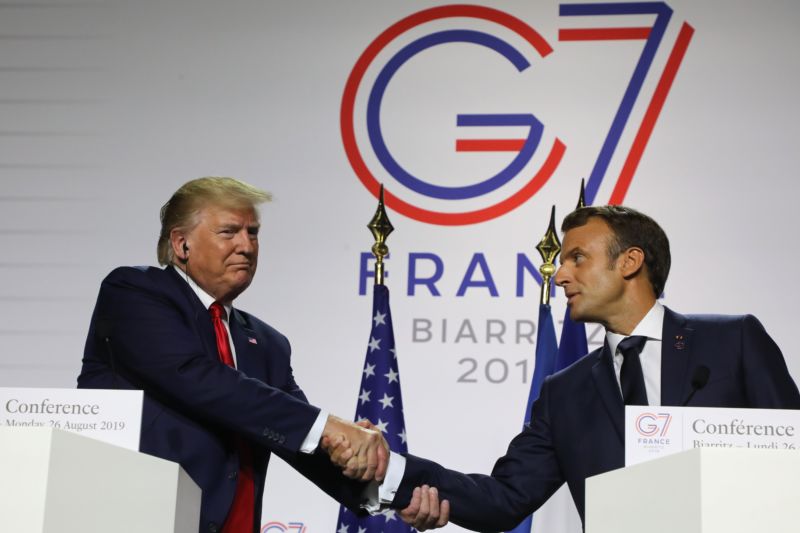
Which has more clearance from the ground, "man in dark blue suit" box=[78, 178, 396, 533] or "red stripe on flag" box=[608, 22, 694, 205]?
"red stripe on flag" box=[608, 22, 694, 205]

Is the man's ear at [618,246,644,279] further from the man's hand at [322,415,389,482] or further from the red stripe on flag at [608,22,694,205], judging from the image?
the red stripe on flag at [608,22,694,205]

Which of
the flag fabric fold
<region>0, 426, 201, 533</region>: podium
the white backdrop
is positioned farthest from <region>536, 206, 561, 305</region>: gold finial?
<region>0, 426, 201, 533</region>: podium

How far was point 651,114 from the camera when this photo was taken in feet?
19.0

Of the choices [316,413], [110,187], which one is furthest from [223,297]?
[110,187]

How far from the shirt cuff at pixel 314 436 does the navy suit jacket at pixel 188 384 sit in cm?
2

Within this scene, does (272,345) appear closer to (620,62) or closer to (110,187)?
(110,187)

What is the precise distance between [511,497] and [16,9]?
377cm

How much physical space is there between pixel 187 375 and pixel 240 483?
1.23 ft

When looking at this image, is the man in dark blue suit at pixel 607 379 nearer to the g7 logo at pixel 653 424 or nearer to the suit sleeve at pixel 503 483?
the suit sleeve at pixel 503 483

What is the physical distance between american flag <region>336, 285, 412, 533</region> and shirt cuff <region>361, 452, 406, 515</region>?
2.55 feet

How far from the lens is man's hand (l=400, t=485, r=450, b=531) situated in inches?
161

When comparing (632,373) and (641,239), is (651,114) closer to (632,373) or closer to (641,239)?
(641,239)

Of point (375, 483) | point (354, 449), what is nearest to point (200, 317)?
point (354, 449)

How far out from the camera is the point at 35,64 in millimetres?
6242
